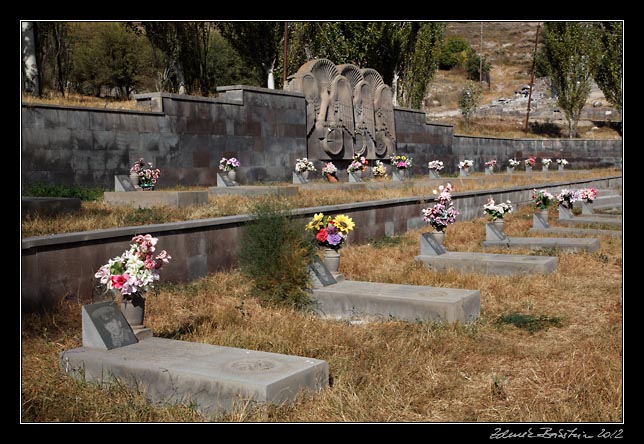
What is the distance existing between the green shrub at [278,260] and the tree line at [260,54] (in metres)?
11.5

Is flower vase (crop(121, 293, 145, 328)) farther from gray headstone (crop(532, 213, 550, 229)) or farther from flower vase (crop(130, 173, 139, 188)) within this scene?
gray headstone (crop(532, 213, 550, 229))

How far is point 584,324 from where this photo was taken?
8359mm

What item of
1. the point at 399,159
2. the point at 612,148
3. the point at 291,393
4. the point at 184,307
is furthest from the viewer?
the point at 612,148

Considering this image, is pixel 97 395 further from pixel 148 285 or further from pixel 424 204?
pixel 424 204

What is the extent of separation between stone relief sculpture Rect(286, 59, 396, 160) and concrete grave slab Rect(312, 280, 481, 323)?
13.1m

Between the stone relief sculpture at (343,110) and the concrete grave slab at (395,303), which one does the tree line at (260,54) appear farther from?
the concrete grave slab at (395,303)

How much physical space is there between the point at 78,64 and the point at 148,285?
130ft

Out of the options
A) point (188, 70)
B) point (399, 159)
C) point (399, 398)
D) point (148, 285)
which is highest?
point (188, 70)

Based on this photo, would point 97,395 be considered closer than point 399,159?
Yes

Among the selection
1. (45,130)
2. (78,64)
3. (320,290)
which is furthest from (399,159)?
(78,64)

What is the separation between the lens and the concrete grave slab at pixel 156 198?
13.0m

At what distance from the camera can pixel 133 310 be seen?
6.84m

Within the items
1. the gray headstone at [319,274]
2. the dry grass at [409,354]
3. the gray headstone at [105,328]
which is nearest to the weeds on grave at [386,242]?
the dry grass at [409,354]

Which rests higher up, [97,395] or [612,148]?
[612,148]
